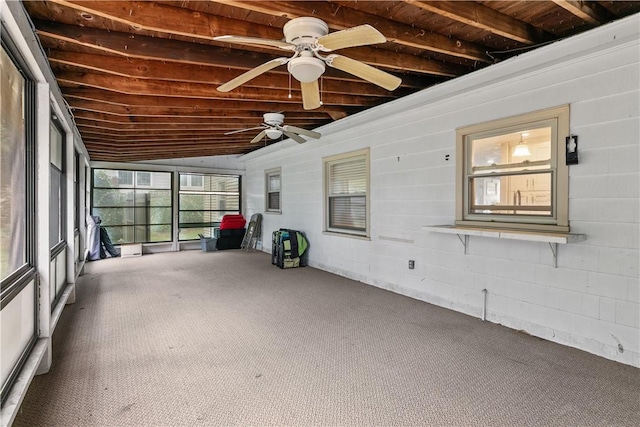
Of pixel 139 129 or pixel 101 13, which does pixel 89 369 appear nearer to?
pixel 101 13

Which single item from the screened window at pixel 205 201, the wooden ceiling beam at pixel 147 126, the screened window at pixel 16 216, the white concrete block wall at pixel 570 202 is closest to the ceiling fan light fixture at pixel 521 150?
the white concrete block wall at pixel 570 202

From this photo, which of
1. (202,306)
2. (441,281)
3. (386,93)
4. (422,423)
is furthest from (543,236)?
(202,306)

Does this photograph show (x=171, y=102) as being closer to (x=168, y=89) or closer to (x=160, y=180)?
(x=168, y=89)

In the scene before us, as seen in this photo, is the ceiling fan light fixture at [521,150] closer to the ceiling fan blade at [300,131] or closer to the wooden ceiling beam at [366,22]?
the wooden ceiling beam at [366,22]

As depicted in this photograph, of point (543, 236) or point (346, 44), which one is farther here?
point (543, 236)

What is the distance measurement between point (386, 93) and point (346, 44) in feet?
7.59

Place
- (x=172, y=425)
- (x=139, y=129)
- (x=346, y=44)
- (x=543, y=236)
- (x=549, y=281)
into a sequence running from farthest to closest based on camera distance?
(x=139, y=129) → (x=549, y=281) → (x=543, y=236) → (x=346, y=44) → (x=172, y=425)

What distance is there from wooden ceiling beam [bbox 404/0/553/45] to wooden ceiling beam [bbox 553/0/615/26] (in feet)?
1.20

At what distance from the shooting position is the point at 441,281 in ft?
A: 13.9

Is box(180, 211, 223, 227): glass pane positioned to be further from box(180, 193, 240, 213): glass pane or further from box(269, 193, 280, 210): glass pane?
box(269, 193, 280, 210): glass pane

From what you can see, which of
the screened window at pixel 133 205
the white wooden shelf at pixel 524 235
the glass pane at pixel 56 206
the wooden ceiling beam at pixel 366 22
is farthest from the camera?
the screened window at pixel 133 205

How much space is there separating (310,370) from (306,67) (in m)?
2.38

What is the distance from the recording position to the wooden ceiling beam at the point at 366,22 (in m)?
2.44

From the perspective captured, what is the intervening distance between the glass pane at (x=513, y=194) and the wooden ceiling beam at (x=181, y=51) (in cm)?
136
